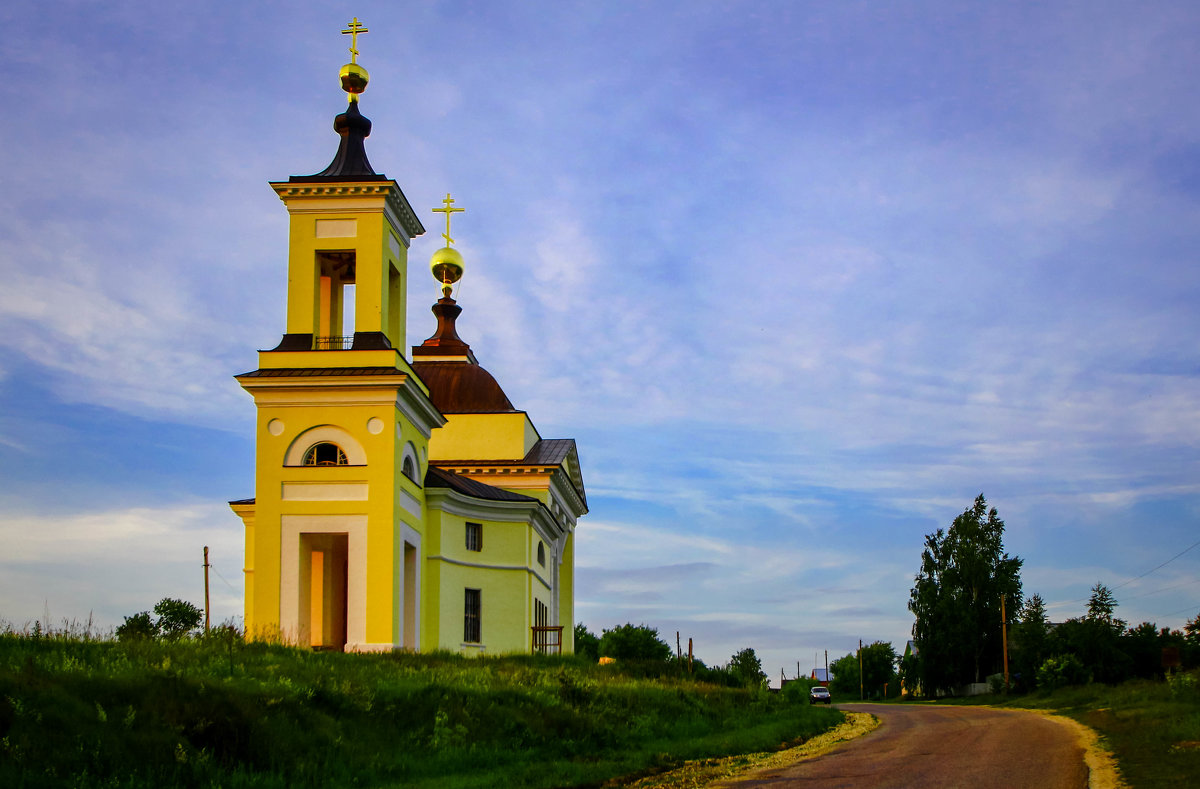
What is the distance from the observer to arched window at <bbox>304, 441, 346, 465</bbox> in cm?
3119

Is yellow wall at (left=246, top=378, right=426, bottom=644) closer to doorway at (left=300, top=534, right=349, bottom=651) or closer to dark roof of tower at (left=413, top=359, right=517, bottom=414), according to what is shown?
doorway at (left=300, top=534, right=349, bottom=651)

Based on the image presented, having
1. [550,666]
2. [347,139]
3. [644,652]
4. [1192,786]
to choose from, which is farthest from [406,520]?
[644,652]

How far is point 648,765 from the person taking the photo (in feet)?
55.6

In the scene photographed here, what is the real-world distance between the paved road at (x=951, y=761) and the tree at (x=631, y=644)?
56.8m

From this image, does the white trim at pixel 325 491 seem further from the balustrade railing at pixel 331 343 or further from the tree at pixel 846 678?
the tree at pixel 846 678

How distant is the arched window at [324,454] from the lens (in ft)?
102

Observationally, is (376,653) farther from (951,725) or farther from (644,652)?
(644,652)

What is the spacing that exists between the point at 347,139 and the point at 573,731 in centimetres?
2124

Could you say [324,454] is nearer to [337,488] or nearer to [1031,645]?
[337,488]

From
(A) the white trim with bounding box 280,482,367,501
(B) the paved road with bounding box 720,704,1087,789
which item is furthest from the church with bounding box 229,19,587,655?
(B) the paved road with bounding box 720,704,1087,789

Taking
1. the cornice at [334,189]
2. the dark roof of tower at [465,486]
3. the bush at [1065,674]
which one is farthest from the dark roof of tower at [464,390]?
the bush at [1065,674]

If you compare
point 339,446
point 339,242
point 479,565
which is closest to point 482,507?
point 479,565

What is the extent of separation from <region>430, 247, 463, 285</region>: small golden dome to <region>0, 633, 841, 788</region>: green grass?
30.9m

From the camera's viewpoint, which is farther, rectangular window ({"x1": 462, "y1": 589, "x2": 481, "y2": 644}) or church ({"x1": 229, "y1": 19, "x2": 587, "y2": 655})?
rectangular window ({"x1": 462, "y1": 589, "x2": 481, "y2": 644})
